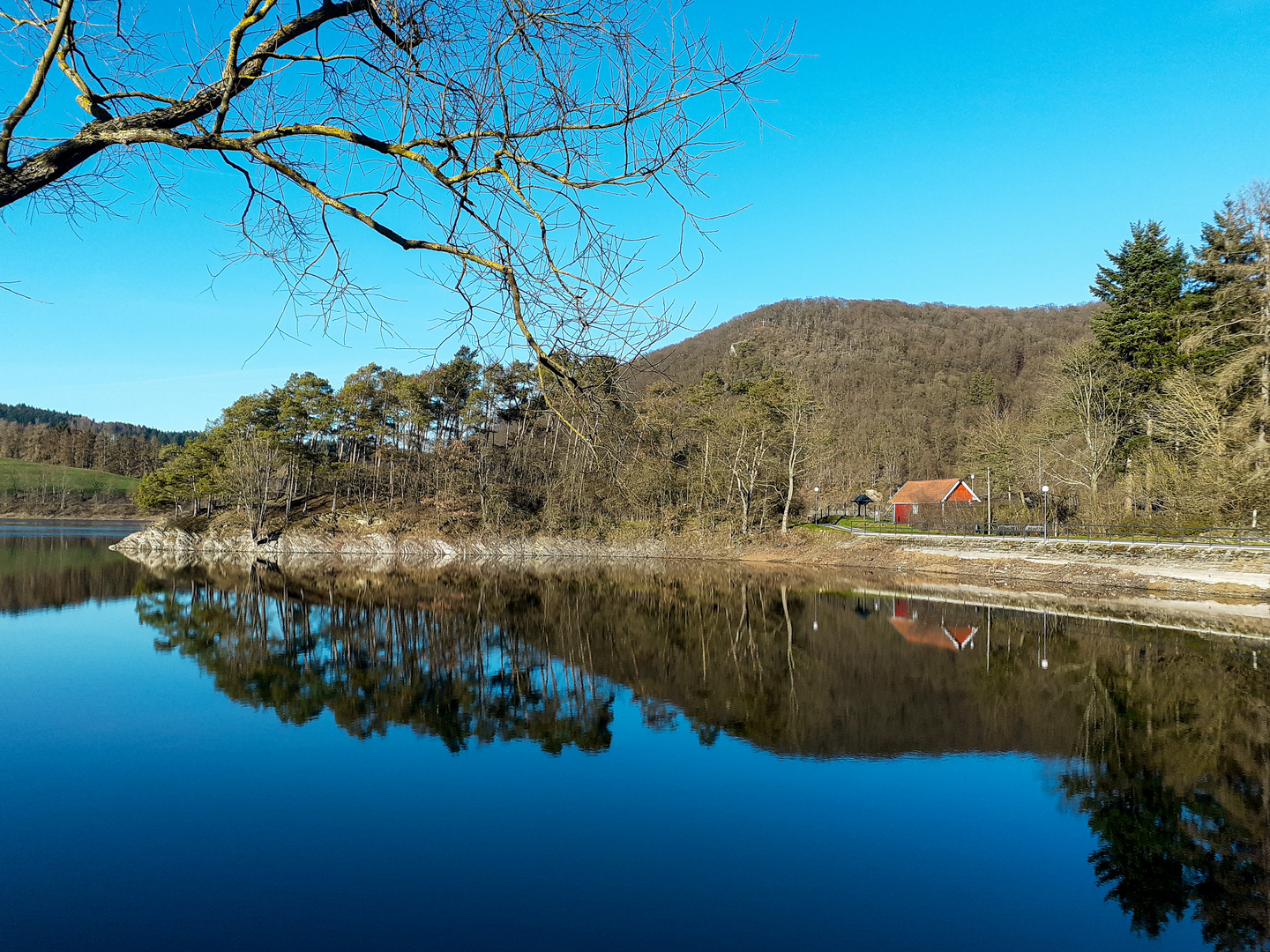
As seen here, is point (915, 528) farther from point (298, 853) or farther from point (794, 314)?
point (794, 314)

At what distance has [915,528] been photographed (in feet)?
127

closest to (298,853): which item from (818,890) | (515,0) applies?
(818,890)

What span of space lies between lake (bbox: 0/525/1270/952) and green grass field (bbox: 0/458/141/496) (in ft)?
279

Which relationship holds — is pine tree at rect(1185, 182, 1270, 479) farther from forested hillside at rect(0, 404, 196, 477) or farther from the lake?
forested hillside at rect(0, 404, 196, 477)

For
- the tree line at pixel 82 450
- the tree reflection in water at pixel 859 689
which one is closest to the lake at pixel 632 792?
the tree reflection in water at pixel 859 689

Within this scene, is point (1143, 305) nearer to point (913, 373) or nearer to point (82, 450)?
point (913, 373)

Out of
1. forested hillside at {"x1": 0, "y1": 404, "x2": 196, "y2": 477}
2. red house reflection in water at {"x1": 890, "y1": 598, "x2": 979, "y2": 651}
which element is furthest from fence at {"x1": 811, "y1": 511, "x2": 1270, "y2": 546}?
forested hillside at {"x1": 0, "y1": 404, "x2": 196, "y2": 477}

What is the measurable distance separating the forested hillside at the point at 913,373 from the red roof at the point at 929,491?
2584mm

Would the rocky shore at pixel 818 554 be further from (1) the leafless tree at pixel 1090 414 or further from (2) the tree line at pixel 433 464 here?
(1) the leafless tree at pixel 1090 414

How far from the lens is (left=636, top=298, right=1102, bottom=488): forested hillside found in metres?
59.7

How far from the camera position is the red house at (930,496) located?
146 ft

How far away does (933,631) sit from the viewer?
16.9 metres

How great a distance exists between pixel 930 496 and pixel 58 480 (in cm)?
9435

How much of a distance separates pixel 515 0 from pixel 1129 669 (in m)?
14.5
